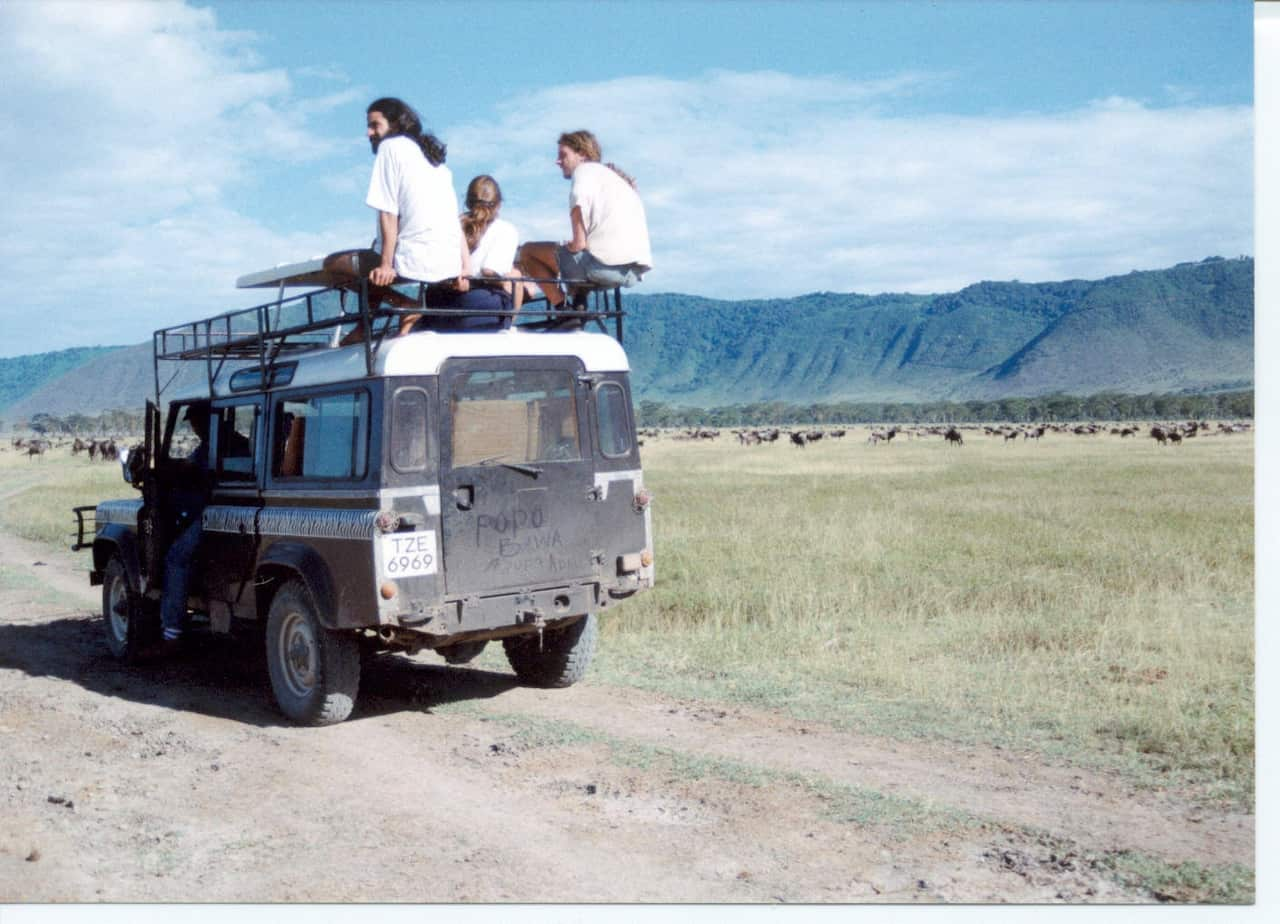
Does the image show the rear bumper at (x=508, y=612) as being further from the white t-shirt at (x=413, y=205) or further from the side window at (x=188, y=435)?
the side window at (x=188, y=435)

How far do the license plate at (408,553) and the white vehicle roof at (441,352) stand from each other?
0.95m

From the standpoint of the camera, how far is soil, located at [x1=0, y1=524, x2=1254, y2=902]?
17.4 feet

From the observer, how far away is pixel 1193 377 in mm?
112625

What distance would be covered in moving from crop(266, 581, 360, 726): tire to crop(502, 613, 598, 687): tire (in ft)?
4.65

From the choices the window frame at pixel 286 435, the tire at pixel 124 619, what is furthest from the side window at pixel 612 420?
the tire at pixel 124 619

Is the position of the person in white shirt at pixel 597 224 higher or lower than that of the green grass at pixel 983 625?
higher

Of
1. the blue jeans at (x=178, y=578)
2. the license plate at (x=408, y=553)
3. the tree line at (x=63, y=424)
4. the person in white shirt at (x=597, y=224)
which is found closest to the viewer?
the license plate at (x=408, y=553)

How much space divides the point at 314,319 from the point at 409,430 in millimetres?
1353

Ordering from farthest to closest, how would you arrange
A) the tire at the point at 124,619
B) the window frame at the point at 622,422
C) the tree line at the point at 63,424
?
the tree line at the point at 63,424
the tire at the point at 124,619
the window frame at the point at 622,422

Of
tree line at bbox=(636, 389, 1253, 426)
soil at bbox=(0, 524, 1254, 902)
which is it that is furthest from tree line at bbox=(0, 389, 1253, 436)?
soil at bbox=(0, 524, 1254, 902)

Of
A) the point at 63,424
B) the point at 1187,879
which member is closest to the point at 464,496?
the point at 1187,879

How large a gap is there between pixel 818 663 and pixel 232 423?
187 inches

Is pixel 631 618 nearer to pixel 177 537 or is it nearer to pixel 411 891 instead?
pixel 177 537

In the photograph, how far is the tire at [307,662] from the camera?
25.4 ft
